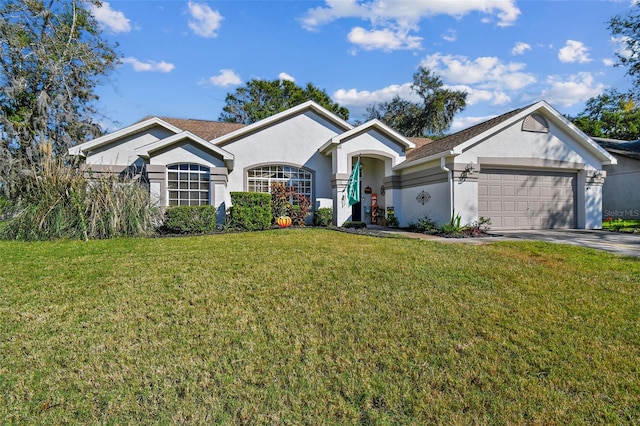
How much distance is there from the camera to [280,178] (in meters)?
14.9

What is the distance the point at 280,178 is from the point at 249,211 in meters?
3.14

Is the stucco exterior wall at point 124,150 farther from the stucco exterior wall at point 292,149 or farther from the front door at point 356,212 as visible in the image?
the front door at point 356,212

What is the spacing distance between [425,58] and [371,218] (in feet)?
84.1

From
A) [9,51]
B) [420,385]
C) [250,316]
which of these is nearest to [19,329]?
[250,316]

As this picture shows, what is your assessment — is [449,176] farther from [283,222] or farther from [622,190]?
[622,190]

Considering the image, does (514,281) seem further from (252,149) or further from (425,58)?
(425,58)

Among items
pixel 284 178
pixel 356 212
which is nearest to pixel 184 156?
pixel 284 178

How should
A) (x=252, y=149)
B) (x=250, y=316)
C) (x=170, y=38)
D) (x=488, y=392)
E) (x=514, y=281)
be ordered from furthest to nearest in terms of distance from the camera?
1. (x=252, y=149)
2. (x=170, y=38)
3. (x=514, y=281)
4. (x=250, y=316)
5. (x=488, y=392)

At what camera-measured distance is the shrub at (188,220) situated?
1112 cm

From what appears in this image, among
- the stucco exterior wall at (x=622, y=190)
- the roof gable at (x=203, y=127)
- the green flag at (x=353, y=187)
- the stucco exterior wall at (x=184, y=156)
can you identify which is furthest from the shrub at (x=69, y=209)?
the stucco exterior wall at (x=622, y=190)

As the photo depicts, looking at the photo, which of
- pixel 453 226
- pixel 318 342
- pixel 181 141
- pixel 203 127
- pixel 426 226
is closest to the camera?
pixel 318 342

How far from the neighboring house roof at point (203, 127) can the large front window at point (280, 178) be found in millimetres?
2911

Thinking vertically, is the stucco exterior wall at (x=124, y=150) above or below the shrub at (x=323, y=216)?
above

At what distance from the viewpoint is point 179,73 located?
17031mm
